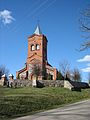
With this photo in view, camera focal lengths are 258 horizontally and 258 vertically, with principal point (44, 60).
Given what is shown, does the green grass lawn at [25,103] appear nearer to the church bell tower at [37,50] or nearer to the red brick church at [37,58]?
the red brick church at [37,58]

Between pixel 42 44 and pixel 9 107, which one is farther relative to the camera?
pixel 42 44

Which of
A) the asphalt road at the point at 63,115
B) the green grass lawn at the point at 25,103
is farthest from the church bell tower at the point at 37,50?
the asphalt road at the point at 63,115

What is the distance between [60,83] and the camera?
158 ft

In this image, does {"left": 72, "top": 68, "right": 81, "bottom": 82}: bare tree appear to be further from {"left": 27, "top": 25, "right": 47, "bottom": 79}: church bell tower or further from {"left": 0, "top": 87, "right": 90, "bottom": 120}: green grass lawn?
{"left": 0, "top": 87, "right": 90, "bottom": 120}: green grass lawn

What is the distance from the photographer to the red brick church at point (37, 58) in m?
63.1

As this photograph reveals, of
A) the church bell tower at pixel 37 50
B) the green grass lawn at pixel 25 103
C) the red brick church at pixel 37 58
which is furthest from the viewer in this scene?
the church bell tower at pixel 37 50

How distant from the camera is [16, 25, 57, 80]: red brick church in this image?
2483 inches

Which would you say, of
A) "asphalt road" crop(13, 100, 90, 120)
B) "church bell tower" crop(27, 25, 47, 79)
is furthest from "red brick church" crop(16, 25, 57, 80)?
"asphalt road" crop(13, 100, 90, 120)

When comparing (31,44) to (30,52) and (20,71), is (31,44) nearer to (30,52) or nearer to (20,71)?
(30,52)

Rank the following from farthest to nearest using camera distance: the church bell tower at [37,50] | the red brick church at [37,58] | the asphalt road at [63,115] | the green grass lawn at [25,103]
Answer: the church bell tower at [37,50]
the red brick church at [37,58]
the green grass lawn at [25,103]
the asphalt road at [63,115]

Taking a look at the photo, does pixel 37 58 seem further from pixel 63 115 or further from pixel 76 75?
pixel 63 115

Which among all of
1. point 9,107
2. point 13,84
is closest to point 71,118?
point 9,107

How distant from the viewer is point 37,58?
65.1 m

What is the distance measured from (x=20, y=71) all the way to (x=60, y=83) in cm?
1909
